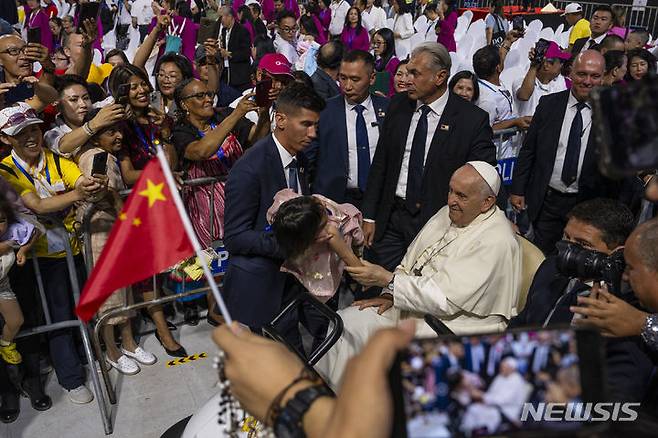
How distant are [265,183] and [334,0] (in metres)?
12.5

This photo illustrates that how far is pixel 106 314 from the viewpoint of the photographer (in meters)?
4.11

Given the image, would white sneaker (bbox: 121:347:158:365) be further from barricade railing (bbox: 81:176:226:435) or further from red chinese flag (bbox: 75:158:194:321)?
red chinese flag (bbox: 75:158:194:321)

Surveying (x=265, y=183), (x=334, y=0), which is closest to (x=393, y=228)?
(x=265, y=183)

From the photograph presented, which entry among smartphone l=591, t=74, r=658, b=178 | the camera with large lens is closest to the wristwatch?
smartphone l=591, t=74, r=658, b=178

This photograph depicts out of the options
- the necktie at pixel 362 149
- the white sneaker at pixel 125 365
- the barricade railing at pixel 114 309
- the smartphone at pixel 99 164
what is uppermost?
the smartphone at pixel 99 164

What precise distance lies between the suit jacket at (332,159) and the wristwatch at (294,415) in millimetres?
3372

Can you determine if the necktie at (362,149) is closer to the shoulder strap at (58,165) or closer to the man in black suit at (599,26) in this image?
the shoulder strap at (58,165)

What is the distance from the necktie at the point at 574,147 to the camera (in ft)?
15.8

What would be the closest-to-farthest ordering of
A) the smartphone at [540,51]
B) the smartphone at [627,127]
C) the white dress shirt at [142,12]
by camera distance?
the smartphone at [627,127]
the smartphone at [540,51]
the white dress shirt at [142,12]

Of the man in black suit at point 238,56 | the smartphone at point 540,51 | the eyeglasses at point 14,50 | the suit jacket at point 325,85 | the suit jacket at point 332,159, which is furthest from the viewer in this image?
the man in black suit at point 238,56

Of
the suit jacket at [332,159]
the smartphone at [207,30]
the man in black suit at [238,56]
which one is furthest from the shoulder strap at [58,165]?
the smartphone at [207,30]

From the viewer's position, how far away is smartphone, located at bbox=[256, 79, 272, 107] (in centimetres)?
442

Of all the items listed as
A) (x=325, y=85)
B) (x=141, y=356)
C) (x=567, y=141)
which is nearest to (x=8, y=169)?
(x=141, y=356)

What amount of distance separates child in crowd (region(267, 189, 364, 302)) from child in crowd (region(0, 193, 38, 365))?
4.65 ft
